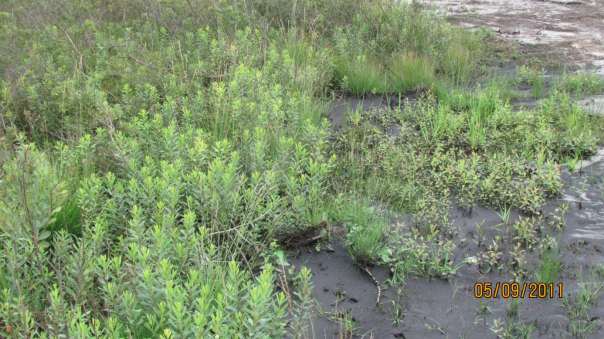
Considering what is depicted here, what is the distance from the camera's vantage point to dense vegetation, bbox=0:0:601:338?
291 cm

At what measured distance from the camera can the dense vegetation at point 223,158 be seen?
2.91 metres

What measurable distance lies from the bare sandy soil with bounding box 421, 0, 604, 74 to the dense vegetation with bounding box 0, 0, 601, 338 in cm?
159

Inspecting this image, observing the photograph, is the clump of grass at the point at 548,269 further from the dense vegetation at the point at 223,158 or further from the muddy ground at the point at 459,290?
the dense vegetation at the point at 223,158

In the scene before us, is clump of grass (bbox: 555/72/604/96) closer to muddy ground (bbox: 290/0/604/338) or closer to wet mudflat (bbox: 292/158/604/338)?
muddy ground (bbox: 290/0/604/338)

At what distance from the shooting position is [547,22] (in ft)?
35.7

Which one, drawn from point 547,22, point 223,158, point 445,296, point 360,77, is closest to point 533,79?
point 360,77

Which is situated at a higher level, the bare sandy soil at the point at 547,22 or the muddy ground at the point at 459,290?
the bare sandy soil at the point at 547,22

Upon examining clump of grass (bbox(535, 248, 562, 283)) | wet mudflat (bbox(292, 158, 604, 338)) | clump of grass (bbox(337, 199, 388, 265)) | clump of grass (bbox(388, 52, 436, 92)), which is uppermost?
clump of grass (bbox(388, 52, 436, 92))

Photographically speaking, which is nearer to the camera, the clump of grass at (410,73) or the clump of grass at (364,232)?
the clump of grass at (364,232)

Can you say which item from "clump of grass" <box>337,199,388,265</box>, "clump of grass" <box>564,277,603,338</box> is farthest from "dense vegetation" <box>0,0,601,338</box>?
"clump of grass" <box>564,277,603,338</box>

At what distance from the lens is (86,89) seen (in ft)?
17.5

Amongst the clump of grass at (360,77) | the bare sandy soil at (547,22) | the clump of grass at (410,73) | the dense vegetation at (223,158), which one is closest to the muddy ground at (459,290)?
the dense vegetation at (223,158)

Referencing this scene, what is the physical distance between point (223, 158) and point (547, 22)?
8582mm

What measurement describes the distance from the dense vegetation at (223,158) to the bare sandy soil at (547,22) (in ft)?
5.21
